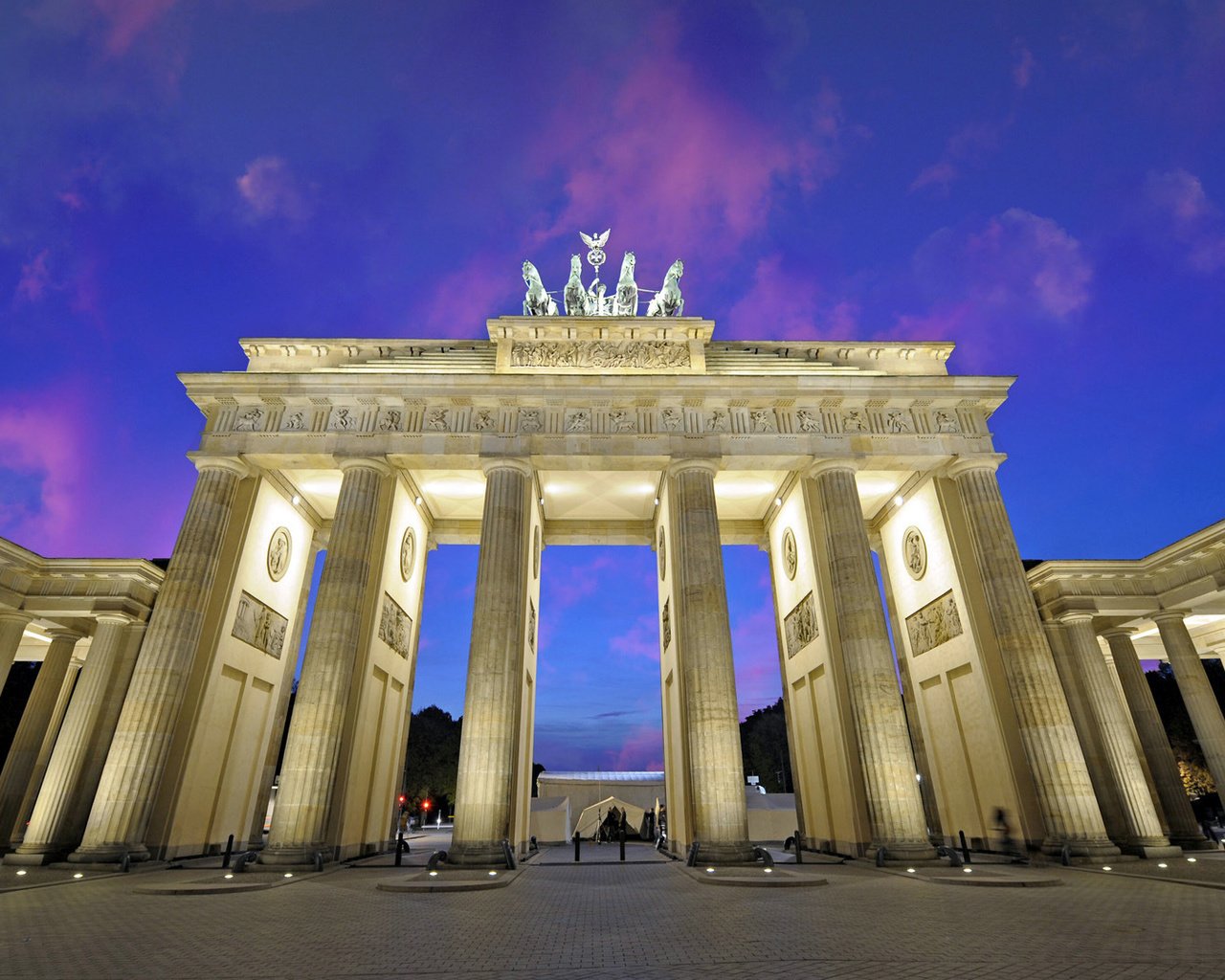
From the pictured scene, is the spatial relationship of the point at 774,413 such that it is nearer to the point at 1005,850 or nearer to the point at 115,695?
the point at 1005,850

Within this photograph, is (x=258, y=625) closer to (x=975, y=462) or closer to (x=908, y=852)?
(x=908, y=852)

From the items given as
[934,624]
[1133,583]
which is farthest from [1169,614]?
[934,624]

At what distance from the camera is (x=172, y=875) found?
14.9 meters

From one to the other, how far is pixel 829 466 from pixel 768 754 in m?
67.6

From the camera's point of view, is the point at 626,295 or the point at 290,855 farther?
the point at 626,295

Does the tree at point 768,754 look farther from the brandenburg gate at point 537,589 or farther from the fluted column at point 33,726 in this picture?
the fluted column at point 33,726

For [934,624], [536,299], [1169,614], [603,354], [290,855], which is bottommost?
[290,855]

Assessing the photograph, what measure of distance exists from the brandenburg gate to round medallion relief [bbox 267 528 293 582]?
11 centimetres

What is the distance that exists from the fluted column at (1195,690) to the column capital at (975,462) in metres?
7.85

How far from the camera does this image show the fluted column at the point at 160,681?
1641 cm

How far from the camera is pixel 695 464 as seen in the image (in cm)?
2105

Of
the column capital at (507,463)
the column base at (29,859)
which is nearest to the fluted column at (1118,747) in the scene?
the column capital at (507,463)

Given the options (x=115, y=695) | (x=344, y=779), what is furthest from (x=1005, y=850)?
(x=115, y=695)

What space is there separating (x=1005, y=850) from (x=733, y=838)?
860 centimetres
